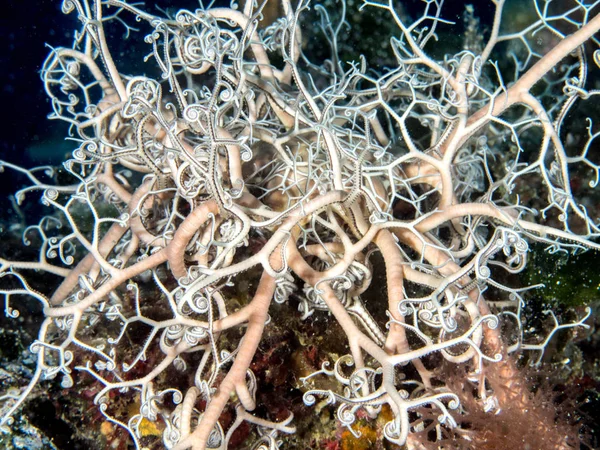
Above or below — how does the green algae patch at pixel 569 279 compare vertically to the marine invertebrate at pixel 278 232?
below

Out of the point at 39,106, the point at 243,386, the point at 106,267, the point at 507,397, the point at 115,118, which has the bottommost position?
the point at 507,397

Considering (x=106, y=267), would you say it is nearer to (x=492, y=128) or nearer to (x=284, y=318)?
(x=284, y=318)

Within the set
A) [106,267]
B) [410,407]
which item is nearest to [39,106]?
[106,267]

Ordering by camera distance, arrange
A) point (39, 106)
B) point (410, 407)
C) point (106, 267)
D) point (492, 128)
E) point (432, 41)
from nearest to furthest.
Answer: point (410, 407) → point (106, 267) → point (492, 128) → point (432, 41) → point (39, 106)

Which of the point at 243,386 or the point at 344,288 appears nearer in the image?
the point at 243,386

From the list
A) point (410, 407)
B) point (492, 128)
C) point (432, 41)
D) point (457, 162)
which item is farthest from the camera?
point (432, 41)

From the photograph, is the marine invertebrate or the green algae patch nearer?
the marine invertebrate

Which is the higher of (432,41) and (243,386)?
(432,41)

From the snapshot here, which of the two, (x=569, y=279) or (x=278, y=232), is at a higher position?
(x=278, y=232)

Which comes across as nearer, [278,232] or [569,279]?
[278,232]

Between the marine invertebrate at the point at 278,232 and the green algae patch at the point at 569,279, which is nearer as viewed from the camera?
the marine invertebrate at the point at 278,232

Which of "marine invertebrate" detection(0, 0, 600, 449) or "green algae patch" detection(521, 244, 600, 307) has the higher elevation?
"marine invertebrate" detection(0, 0, 600, 449)
